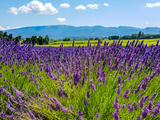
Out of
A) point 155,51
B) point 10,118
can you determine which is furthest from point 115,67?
point 10,118

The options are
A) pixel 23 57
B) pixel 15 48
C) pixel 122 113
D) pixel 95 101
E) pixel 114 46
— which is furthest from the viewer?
pixel 15 48

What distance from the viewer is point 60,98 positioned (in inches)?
75.3

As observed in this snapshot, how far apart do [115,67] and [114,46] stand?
37.3 inches

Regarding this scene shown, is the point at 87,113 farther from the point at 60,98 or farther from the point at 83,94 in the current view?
the point at 60,98

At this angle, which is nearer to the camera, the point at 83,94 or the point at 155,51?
the point at 83,94

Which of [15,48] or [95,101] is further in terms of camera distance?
[15,48]

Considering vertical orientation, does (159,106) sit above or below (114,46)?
below

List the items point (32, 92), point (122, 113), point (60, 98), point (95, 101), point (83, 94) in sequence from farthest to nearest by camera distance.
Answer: point (32, 92)
point (60, 98)
point (83, 94)
point (95, 101)
point (122, 113)

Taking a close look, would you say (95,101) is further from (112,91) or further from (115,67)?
(115,67)

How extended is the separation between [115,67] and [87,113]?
0.73 meters

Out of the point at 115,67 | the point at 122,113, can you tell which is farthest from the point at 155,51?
the point at 122,113

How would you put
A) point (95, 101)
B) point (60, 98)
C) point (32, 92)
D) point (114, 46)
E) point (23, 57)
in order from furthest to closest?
point (23, 57)
point (114, 46)
point (32, 92)
point (60, 98)
point (95, 101)

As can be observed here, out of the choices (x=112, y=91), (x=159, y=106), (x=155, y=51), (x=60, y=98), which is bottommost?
(x=60, y=98)

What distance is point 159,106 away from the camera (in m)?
1.12
